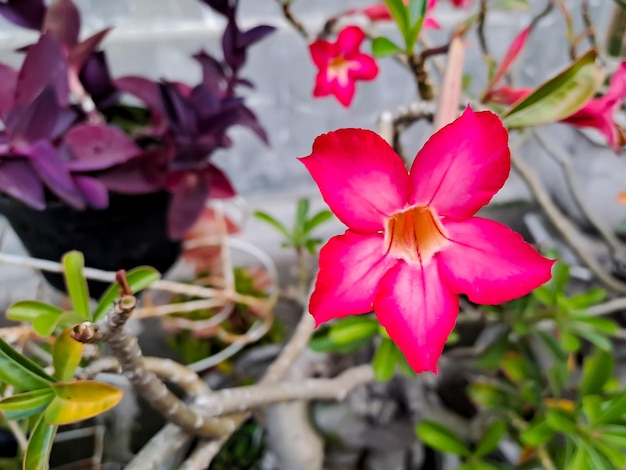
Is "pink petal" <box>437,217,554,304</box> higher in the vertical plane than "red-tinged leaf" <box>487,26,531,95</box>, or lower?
lower

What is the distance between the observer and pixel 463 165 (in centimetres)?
29

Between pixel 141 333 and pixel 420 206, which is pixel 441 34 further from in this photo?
pixel 420 206

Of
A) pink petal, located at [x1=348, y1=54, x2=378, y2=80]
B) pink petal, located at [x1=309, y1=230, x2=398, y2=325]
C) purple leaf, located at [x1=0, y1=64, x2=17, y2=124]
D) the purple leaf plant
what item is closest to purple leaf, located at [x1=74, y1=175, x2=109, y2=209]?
the purple leaf plant

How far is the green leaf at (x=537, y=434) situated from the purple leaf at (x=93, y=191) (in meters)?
0.57

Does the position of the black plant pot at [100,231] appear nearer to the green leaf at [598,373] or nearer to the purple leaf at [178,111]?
→ the purple leaf at [178,111]

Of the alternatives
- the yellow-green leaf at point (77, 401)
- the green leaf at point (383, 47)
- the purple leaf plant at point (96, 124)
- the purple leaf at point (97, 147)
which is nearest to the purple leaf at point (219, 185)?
the purple leaf plant at point (96, 124)

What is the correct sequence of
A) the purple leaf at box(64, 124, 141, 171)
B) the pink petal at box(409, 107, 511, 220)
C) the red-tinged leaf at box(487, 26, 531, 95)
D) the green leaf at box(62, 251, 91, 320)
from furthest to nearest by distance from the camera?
the purple leaf at box(64, 124, 141, 171), the red-tinged leaf at box(487, 26, 531, 95), the green leaf at box(62, 251, 91, 320), the pink petal at box(409, 107, 511, 220)

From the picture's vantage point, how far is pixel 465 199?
0.30 m

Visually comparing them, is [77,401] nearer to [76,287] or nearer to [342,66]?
[76,287]

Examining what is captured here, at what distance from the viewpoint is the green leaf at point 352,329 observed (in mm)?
629

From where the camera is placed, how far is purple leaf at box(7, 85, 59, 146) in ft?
1.90

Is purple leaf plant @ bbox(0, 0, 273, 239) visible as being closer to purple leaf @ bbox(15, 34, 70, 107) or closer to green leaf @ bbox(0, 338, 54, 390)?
purple leaf @ bbox(15, 34, 70, 107)

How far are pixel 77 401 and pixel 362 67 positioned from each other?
45 centimetres

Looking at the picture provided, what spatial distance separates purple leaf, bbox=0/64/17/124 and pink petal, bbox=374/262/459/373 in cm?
53
